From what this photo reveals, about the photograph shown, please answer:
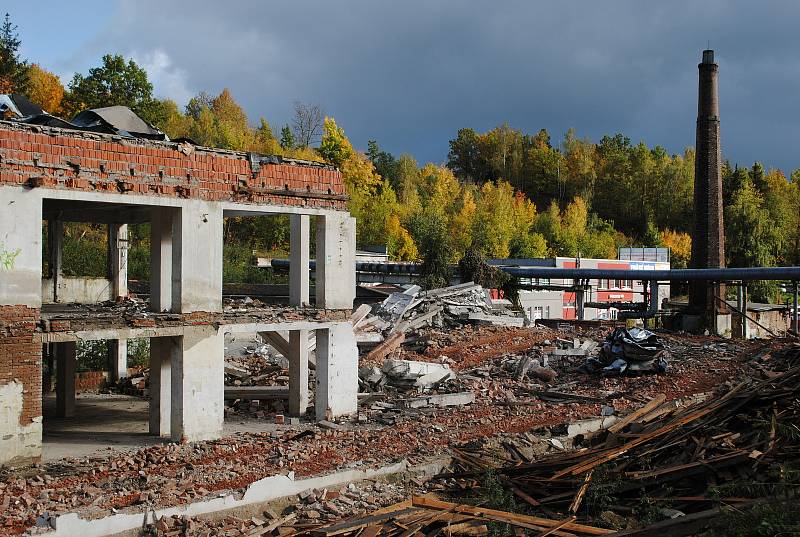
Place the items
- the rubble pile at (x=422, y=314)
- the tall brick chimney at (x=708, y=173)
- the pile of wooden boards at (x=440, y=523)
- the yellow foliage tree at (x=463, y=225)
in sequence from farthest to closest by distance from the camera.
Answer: the yellow foliage tree at (x=463, y=225)
the tall brick chimney at (x=708, y=173)
the rubble pile at (x=422, y=314)
the pile of wooden boards at (x=440, y=523)

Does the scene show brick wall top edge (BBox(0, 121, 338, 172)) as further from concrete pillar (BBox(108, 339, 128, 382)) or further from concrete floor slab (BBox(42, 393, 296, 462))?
concrete pillar (BBox(108, 339, 128, 382))

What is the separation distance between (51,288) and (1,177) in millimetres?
8699

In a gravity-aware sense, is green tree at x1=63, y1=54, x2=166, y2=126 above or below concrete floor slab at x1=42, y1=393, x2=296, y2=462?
above

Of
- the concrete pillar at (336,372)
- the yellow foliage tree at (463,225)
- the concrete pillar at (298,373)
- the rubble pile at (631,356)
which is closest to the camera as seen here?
the concrete pillar at (336,372)

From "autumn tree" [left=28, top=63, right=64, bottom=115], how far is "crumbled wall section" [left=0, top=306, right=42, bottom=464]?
33.5 m

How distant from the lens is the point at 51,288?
2022 cm

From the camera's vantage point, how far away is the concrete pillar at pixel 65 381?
17469mm

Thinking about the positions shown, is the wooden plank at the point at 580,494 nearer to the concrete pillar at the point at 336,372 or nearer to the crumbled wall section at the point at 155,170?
the concrete pillar at the point at 336,372

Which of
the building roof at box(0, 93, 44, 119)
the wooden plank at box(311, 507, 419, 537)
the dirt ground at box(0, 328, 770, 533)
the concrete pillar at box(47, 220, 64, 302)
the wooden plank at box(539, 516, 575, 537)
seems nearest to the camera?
the wooden plank at box(539, 516, 575, 537)

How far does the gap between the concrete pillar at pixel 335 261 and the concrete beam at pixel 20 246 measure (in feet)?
20.0

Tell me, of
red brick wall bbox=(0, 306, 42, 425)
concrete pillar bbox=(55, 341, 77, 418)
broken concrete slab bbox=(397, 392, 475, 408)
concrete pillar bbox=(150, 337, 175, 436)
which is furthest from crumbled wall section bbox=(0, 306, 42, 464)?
Answer: broken concrete slab bbox=(397, 392, 475, 408)

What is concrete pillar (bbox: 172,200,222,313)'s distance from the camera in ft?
47.7

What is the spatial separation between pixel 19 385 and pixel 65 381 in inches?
211

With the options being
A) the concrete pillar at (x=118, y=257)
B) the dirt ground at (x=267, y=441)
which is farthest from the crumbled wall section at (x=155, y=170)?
the concrete pillar at (x=118, y=257)
